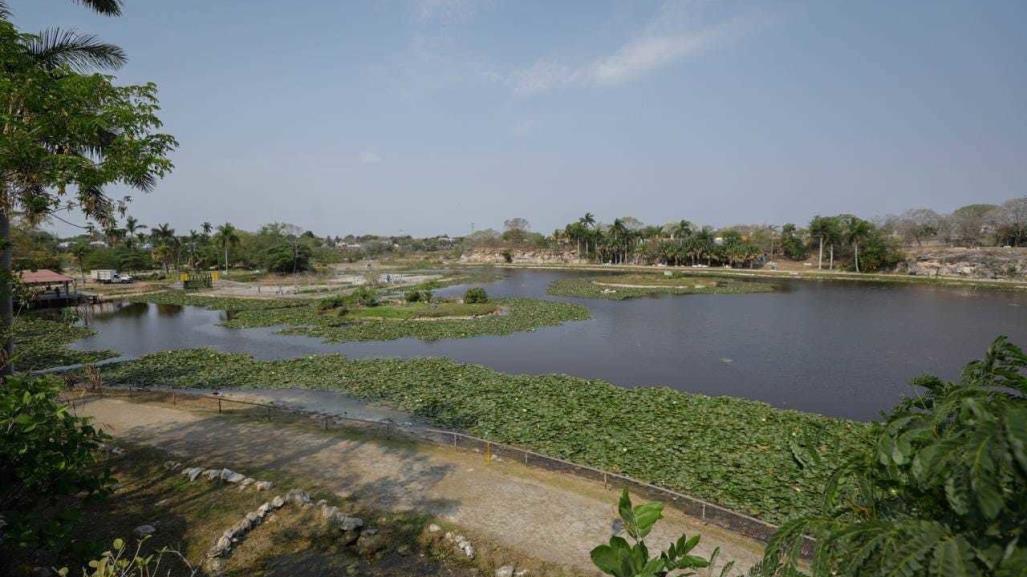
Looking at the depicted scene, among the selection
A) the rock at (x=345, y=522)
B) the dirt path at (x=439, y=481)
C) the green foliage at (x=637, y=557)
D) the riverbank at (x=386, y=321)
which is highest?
the green foliage at (x=637, y=557)

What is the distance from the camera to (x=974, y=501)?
8.44ft

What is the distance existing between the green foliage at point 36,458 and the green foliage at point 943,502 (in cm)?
848

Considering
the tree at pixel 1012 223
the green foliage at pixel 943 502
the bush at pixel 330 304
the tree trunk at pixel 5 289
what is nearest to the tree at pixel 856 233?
the tree at pixel 1012 223

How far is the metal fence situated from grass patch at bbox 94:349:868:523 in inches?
31.2

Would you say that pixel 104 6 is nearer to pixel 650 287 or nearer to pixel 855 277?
pixel 650 287

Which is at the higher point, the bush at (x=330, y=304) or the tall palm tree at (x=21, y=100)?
the tall palm tree at (x=21, y=100)

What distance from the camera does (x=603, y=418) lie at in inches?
774

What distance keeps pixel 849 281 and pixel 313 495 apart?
90.6 m

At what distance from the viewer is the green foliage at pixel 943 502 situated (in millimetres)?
2480

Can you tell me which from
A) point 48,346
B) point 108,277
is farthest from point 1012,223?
point 108,277

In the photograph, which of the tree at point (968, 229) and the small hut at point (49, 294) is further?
the tree at point (968, 229)

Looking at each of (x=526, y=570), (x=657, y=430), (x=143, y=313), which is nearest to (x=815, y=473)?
(x=657, y=430)

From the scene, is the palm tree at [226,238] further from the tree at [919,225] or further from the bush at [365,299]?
the tree at [919,225]

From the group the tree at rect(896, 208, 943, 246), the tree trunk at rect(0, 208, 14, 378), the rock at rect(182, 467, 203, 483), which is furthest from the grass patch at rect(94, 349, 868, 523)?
the tree at rect(896, 208, 943, 246)
